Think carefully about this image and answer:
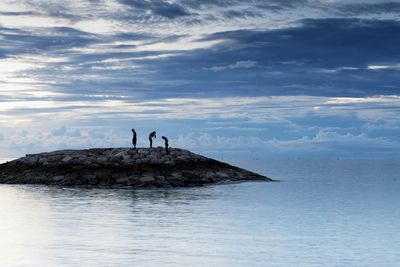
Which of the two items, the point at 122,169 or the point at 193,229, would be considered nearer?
the point at 193,229

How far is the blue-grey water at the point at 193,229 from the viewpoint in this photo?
27312mm

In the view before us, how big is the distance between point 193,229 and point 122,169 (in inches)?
1423

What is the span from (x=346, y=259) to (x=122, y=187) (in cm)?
4288

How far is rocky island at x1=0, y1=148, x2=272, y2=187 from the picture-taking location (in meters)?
69.9

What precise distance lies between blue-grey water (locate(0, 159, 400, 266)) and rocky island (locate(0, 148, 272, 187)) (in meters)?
8.55

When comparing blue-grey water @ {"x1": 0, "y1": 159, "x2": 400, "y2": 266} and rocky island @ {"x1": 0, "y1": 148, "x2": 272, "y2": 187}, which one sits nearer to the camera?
blue-grey water @ {"x1": 0, "y1": 159, "x2": 400, "y2": 266}

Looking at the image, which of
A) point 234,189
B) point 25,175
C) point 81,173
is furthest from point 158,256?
point 25,175

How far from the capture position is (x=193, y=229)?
36.1m

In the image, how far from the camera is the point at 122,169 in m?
71.3

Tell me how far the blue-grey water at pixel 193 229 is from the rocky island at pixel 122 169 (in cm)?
855

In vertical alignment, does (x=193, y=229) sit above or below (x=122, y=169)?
below

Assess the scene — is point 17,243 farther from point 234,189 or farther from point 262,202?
point 234,189

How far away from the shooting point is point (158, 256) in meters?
27.5

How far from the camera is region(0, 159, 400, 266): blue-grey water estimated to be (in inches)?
1075
